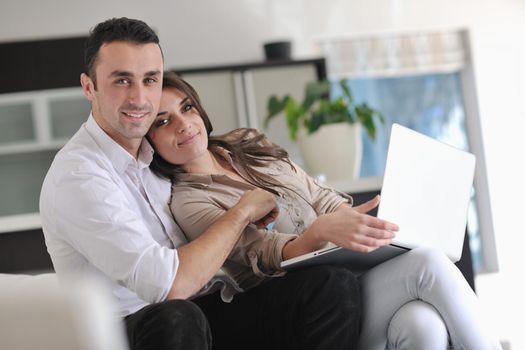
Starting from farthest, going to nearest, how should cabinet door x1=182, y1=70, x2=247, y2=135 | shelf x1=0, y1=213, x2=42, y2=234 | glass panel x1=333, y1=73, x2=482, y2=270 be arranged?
glass panel x1=333, y1=73, x2=482, y2=270 → cabinet door x1=182, y1=70, x2=247, y2=135 → shelf x1=0, y1=213, x2=42, y2=234

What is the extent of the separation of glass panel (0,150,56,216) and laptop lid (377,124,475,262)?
417 cm

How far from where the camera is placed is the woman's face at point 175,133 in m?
2.04

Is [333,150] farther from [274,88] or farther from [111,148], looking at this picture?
[274,88]

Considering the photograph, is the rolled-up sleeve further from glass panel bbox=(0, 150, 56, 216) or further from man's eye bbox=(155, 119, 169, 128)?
glass panel bbox=(0, 150, 56, 216)

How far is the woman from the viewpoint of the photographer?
171 cm

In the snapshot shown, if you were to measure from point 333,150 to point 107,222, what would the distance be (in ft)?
5.81

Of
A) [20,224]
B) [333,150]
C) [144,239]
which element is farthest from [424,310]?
[333,150]

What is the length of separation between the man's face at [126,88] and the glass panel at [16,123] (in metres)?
3.97

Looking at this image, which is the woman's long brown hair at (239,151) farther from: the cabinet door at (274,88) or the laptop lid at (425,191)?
the cabinet door at (274,88)

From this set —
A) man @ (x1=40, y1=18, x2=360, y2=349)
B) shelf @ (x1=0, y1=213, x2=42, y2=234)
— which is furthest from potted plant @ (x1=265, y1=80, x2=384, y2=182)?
man @ (x1=40, y1=18, x2=360, y2=349)

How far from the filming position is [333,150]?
10.8 feet

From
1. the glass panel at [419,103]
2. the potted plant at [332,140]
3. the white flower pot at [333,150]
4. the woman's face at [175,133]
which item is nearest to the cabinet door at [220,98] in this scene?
the glass panel at [419,103]

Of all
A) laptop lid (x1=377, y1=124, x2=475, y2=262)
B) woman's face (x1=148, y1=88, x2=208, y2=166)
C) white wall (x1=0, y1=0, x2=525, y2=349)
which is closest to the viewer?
laptop lid (x1=377, y1=124, x2=475, y2=262)

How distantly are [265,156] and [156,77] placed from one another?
487mm
